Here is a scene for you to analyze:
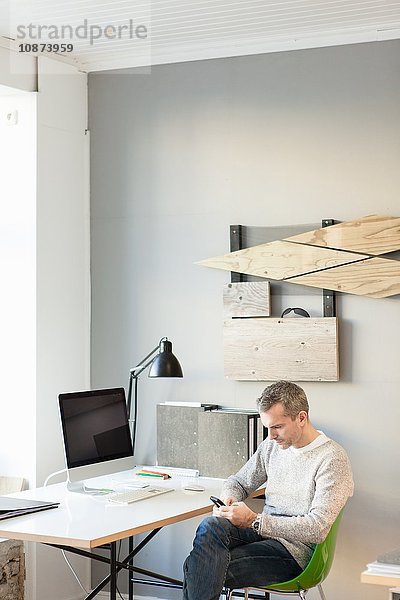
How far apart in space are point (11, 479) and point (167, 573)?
0.89m

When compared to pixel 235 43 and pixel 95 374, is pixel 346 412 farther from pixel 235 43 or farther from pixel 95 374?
pixel 235 43

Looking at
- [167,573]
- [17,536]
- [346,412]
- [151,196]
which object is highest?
[151,196]

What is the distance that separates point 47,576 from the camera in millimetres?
4586

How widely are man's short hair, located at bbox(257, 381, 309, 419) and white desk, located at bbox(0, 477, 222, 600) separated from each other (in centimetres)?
48

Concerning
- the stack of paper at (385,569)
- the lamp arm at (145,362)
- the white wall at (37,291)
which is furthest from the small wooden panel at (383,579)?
the white wall at (37,291)

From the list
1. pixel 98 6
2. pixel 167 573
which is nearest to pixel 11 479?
pixel 167 573

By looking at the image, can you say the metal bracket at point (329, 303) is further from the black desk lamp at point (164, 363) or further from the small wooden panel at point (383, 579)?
the small wooden panel at point (383, 579)

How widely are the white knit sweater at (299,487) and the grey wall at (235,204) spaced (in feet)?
1.85

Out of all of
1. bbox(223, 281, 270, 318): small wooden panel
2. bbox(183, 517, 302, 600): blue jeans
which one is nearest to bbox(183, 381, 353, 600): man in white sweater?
bbox(183, 517, 302, 600): blue jeans

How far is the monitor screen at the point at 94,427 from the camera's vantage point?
3926mm

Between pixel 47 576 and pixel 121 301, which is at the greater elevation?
pixel 121 301

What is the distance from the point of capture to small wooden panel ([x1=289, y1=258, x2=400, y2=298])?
4.13 meters

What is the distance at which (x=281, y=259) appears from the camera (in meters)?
4.36

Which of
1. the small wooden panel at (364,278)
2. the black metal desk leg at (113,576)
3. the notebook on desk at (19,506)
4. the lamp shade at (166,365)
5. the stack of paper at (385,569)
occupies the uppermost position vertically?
the small wooden panel at (364,278)
